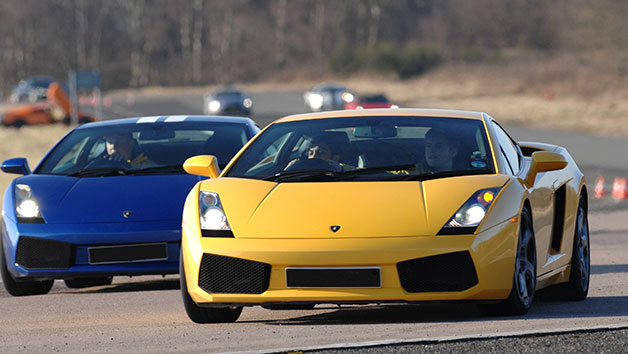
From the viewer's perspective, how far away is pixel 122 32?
12262 cm

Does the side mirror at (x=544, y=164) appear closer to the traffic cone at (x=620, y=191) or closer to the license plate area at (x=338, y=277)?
the license plate area at (x=338, y=277)

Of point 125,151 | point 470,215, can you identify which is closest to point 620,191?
point 125,151

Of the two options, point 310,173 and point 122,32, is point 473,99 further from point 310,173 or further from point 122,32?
point 310,173

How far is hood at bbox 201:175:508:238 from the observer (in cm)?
653

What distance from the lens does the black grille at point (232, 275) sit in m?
6.50

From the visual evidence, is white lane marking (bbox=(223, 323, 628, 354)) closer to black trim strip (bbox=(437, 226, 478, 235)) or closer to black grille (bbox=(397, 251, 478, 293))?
black grille (bbox=(397, 251, 478, 293))

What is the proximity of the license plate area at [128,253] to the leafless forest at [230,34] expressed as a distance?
98.9 metres

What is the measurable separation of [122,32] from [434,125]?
117 meters

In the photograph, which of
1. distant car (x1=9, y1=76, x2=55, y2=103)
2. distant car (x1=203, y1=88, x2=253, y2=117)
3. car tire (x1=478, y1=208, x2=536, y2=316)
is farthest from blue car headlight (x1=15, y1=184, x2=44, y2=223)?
distant car (x1=9, y1=76, x2=55, y2=103)

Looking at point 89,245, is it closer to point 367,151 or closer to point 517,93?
point 367,151

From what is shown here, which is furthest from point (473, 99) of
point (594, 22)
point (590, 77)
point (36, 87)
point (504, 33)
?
point (504, 33)

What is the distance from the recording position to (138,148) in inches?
402

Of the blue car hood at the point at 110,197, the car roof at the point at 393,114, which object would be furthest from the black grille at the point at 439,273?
the blue car hood at the point at 110,197

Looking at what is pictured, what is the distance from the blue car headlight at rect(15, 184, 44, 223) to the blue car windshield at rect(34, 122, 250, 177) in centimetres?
54
